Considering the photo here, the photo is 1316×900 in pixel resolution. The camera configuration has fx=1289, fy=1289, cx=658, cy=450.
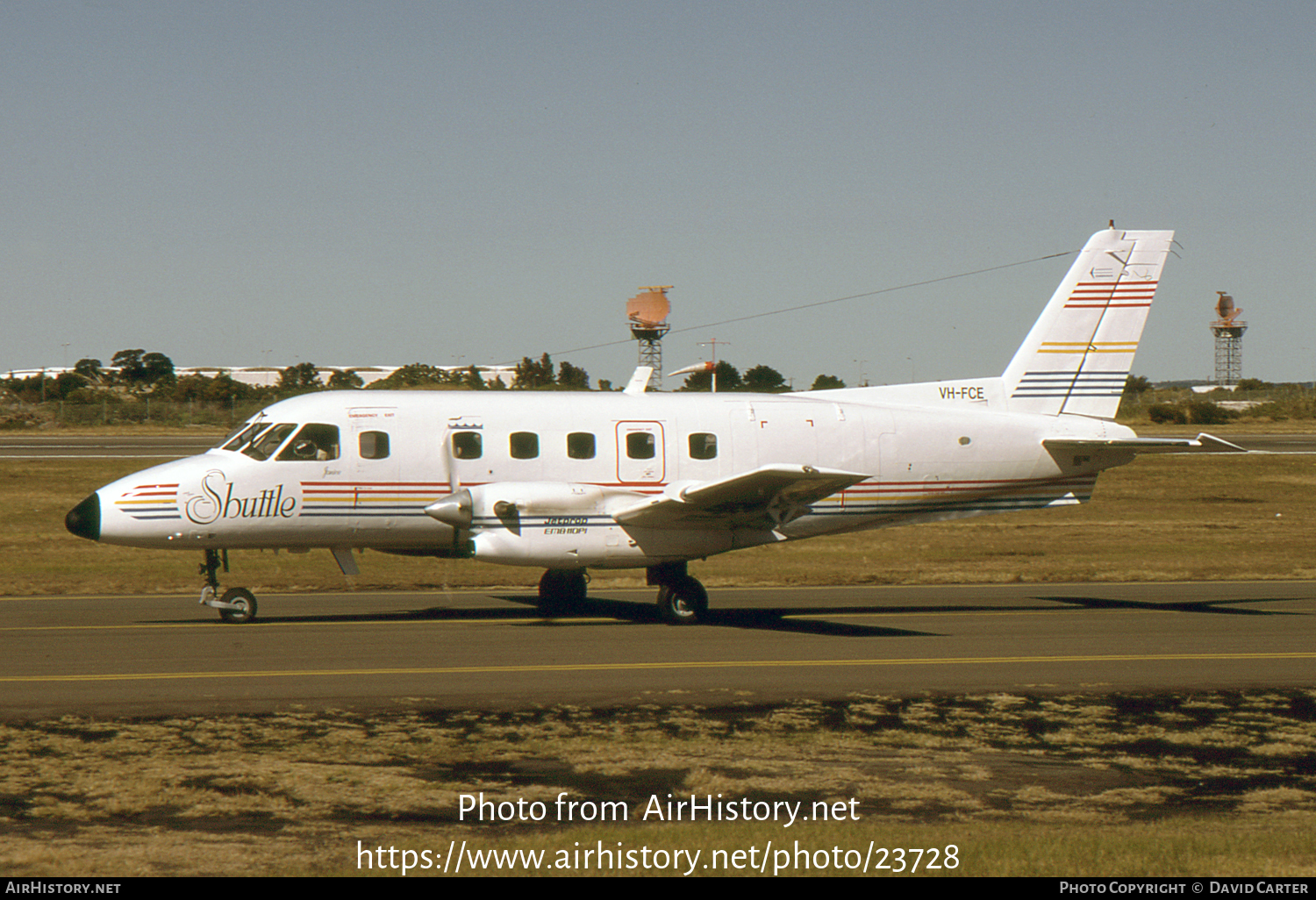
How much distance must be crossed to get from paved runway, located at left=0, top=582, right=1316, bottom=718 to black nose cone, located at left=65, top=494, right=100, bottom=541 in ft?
4.37

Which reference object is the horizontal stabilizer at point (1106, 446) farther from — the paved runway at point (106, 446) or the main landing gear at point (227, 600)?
the paved runway at point (106, 446)

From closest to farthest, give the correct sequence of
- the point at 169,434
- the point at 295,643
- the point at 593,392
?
1. the point at 295,643
2. the point at 593,392
3. the point at 169,434

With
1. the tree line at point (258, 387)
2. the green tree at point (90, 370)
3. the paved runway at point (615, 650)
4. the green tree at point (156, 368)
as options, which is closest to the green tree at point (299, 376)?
the tree line at point (258, 387)

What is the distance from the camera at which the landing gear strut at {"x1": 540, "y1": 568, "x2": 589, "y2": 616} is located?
19906 mm

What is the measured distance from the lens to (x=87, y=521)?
1709 cm

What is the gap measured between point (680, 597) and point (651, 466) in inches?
78.1

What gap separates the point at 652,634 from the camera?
57.8 ft

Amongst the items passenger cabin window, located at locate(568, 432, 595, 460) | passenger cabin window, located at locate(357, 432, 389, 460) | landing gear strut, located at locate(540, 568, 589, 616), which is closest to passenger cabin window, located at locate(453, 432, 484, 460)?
passenger cabin window, located at locate(357, 432, 389, 460)

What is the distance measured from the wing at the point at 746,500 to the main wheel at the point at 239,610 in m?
5.23

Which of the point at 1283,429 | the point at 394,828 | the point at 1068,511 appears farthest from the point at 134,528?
the point at 1283,429

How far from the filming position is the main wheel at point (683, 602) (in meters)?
18.6

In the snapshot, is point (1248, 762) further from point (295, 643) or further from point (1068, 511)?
point (1068, 511)

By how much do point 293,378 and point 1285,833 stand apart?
8099cm

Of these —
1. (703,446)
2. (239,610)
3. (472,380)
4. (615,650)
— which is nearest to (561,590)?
(703,446)
